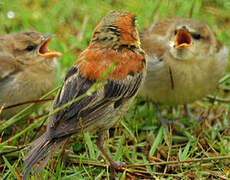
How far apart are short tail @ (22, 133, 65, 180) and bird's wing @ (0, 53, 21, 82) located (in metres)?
1.47

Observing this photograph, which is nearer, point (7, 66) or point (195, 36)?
point (7, 66)

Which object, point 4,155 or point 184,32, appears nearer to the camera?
point 4,155

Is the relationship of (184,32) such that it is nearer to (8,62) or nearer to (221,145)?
(221,145)

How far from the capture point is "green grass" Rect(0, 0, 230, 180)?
152 inches

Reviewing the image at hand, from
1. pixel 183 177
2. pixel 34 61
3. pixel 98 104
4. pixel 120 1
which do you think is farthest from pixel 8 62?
pixel 120 1

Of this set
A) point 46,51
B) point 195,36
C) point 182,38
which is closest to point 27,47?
point 46,51

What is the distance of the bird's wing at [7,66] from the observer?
4621mm

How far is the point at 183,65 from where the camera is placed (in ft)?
15.7

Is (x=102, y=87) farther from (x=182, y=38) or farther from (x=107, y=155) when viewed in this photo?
(x=182, y=38)

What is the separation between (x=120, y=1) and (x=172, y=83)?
294cm

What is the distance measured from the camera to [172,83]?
181 inches

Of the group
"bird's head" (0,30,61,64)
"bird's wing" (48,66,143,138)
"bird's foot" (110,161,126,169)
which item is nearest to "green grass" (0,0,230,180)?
"bird's foot" (110,161,126,169)

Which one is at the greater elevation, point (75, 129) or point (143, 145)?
point (75, 129)

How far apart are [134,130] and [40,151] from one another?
1606 mm
